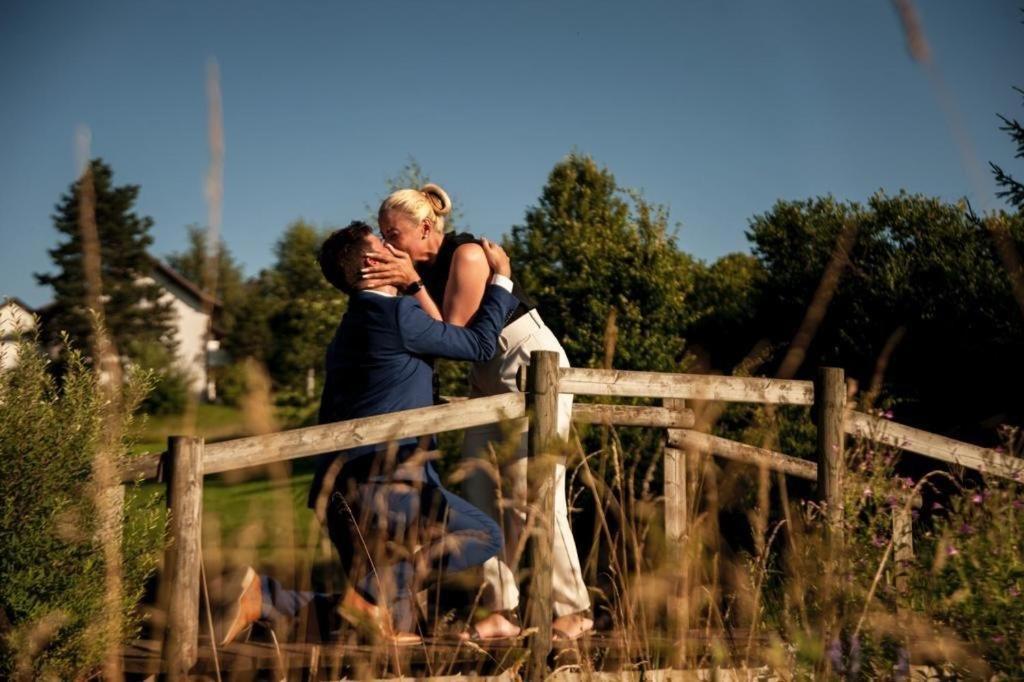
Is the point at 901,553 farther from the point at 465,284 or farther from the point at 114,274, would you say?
the point at 114,274

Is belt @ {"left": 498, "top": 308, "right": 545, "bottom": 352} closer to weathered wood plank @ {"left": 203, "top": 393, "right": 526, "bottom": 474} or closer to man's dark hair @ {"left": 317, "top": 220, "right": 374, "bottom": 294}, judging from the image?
weathered wood plank @ {"left": 203, "top": 393, "right": 526, "bottom": 474}

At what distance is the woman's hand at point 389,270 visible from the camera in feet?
11.6

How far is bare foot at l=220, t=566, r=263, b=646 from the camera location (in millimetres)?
3393

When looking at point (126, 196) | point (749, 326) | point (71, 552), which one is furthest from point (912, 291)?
point (126, 196)

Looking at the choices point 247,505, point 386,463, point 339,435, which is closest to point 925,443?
point 386,463

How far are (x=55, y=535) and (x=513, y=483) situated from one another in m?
1.76

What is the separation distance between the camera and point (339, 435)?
3.22 metres

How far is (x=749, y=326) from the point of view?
1370 cm

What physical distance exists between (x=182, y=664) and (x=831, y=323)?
10.3 meters

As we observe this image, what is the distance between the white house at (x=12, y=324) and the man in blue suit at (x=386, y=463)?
1175mm

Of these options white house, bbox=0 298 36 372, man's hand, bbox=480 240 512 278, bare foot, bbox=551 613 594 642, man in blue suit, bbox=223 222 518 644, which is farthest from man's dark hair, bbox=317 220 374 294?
bare foot, bbox=551 613 594 642

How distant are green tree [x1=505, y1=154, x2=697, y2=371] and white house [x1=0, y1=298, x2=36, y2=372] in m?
8.00

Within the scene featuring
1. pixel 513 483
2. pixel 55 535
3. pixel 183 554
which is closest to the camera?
pixel 55 535

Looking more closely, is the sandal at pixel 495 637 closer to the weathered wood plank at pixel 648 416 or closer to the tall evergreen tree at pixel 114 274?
the weathered wood plank at pixel 648 416
